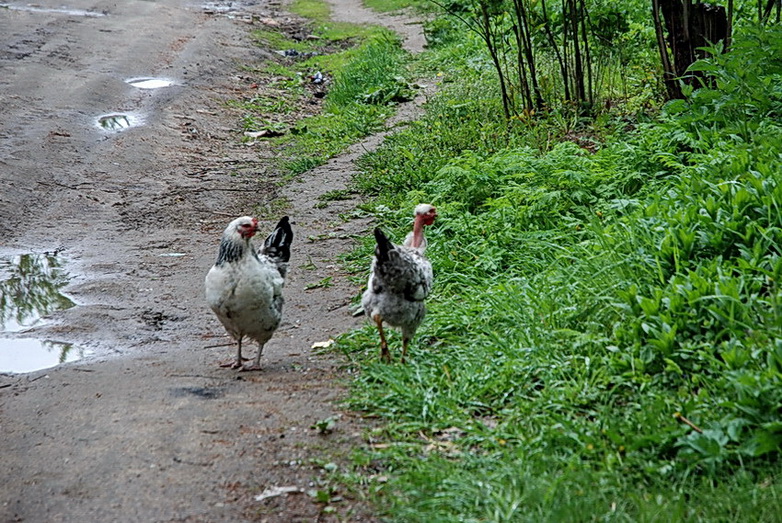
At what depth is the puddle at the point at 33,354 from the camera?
21.1ft

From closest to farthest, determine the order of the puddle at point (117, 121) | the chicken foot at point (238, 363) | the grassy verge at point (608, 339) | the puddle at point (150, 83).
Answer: the grassy verge at point (608, 339), the chicken foot at point (238, 363), the puddle at point (117, 121), the puddle at point (150, 83)

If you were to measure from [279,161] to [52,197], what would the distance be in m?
3.16

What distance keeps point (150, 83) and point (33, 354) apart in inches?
400

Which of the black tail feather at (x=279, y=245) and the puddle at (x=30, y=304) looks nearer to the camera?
the puddle at (x=30, y=304)

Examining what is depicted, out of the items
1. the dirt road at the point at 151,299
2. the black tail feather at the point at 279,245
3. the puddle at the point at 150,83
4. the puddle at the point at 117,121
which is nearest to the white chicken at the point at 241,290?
the dirt road at the point at 151,299

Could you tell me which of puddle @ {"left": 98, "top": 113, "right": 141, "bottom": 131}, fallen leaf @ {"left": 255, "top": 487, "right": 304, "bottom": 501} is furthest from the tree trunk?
puddle @ {"left": 98, "top": 113, "right": 141, "bottom": 131}

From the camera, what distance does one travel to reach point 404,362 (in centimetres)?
589

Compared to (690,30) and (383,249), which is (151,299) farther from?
(690,30)

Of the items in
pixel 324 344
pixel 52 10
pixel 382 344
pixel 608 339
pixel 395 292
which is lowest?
pixel 324 344

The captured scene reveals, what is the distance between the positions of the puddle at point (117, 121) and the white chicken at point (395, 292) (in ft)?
27.8

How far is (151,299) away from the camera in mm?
7824

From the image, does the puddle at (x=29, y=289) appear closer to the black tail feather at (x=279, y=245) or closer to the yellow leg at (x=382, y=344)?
the black tail feather at (x=279, y=245)

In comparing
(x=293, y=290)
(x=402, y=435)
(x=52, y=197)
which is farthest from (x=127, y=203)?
(x=402, y=435)

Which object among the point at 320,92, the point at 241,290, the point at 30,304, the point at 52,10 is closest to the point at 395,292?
the point at 241,290
